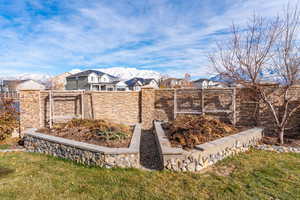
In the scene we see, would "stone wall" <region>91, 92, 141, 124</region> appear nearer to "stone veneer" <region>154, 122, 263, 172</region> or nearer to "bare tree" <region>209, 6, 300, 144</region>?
"stone veneer" <region>154, 122, 263, 172</region>

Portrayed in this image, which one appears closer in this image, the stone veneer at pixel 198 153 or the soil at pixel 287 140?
the stone veneer at pixel 198 153

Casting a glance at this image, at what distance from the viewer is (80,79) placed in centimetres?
2675

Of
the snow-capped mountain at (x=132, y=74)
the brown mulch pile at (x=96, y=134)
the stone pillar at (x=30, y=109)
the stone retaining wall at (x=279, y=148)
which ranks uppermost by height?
the snow-capped mountain at (x=132, y=74)

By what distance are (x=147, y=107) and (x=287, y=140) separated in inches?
209

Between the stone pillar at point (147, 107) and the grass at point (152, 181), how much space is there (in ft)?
12.7

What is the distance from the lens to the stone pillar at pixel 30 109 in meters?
6.51

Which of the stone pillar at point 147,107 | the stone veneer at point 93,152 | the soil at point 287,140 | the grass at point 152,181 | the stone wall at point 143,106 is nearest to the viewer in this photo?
the grass at point 152,181

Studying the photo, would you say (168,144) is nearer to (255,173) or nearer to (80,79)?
(255,173)

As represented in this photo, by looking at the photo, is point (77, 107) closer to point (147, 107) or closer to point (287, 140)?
point (147, 107)

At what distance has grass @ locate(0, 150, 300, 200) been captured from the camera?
2586 millimetres

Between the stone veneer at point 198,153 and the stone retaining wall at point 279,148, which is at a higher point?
the stone veneer at point 198,153

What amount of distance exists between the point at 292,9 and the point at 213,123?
4025 mm

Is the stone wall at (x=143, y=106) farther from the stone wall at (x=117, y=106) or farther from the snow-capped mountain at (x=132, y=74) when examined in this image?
the snow-capped mountain at (x=132, y=74)

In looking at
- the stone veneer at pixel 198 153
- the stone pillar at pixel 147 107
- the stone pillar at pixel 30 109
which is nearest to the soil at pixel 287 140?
the stone veneer at pixel 198 153
